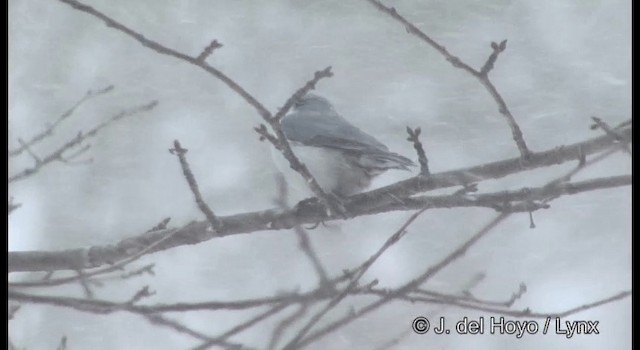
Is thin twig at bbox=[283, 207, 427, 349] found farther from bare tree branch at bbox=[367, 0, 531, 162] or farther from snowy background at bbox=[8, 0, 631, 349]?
snowy background at bbox=[8, 0, 631, 349]

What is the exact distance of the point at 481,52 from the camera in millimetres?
3262

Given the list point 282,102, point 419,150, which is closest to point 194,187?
point 419,150

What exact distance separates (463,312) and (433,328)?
0.24 meters

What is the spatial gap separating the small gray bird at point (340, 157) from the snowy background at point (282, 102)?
70 cm

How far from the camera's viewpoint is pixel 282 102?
9.82 feet

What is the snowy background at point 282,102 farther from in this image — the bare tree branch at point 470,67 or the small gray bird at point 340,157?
the bare tree branch at point 470,67

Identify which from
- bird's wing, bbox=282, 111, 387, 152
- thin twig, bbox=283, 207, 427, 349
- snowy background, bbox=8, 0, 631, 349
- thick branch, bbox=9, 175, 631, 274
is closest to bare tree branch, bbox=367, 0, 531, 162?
thick branch, bbox=9, 175, 631, 274

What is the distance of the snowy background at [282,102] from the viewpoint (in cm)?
278

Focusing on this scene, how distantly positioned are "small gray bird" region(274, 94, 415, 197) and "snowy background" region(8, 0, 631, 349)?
0.70 m

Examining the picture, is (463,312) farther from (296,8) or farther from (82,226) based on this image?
(296,8)

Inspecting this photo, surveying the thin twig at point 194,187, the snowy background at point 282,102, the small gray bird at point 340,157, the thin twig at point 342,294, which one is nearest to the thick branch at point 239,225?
the thin twig at point 194,187

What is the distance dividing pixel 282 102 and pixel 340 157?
130 cm
